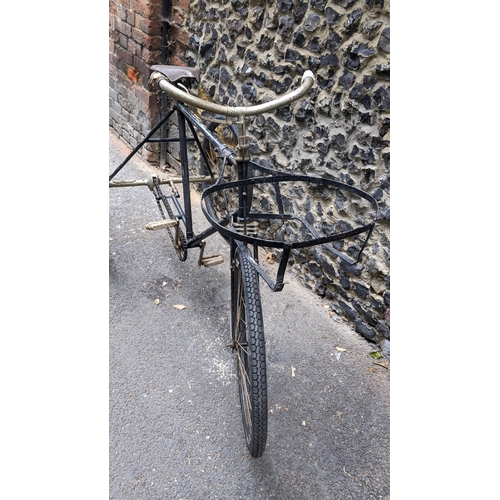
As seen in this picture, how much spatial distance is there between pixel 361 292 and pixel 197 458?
1.28 meters

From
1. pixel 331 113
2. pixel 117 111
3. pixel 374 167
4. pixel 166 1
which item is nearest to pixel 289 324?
pixel 374 167

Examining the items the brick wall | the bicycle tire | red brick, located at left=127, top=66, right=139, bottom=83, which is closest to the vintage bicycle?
the bicycle tire

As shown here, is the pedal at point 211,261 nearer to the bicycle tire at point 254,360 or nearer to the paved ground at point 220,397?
the paved ground at point 220,397

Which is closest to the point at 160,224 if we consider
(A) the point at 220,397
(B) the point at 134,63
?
(A) the point at 220,397

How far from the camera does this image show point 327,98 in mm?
2842

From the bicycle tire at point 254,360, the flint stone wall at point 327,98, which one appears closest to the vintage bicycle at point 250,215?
the bicycle tire at point 254,360

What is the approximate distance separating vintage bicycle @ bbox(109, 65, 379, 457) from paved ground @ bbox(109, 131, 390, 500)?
183mm

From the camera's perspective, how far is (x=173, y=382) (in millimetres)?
2629

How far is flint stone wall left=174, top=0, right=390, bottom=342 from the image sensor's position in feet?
8.44

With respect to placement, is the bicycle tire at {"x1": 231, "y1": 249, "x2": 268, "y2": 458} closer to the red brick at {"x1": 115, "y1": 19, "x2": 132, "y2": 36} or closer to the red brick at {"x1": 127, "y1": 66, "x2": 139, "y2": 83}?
the red brick at {"x1": 127, "y1": 66, "x2": 139, "y2": 83}

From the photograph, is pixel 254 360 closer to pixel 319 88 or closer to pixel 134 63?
pixel 319 88

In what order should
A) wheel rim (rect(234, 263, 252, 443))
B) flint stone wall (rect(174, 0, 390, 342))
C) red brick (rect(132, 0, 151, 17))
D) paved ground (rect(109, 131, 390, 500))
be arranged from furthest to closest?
red brick (rect(132, 0, 151, 17)) < flint stone wall (rect(174, 0, 390, 342)) < wheel rim (rect(234, 263, 252, 443)) < paved ground (rect(109, 131, 390, 500))

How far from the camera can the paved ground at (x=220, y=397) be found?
218cm

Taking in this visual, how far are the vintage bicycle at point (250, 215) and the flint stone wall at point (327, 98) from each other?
0.39ft
